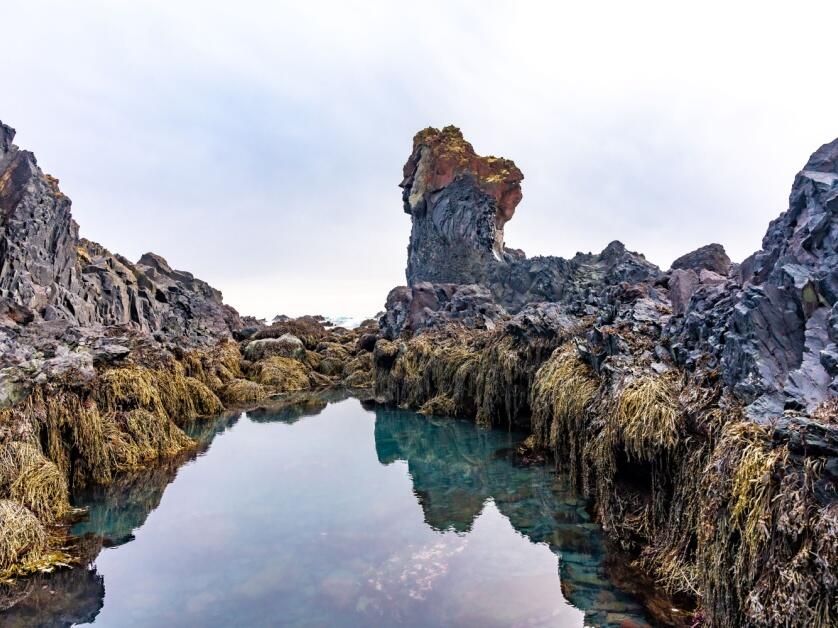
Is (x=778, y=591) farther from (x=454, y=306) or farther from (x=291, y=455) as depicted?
(x=454, y=306)

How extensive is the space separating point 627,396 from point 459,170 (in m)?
71.8

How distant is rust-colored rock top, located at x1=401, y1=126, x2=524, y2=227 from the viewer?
7525cm

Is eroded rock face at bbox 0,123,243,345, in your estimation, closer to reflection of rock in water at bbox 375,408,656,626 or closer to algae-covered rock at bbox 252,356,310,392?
algae-covered rock at bbox 252,356,310,392

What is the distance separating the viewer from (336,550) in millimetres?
10000

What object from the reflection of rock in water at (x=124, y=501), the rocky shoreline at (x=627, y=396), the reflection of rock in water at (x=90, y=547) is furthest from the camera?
the reflection of rock in water at (x=124, y=501)

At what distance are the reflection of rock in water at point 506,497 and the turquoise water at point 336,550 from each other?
0.15ft

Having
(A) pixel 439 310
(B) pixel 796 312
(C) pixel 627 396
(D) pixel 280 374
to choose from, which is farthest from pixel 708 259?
(D) pixel 280 374

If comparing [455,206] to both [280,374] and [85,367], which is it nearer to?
[280,374]

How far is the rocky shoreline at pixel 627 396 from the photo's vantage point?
16.7 feet

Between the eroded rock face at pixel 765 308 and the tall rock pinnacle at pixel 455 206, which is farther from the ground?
the tall rock pinnacle at pixel 455 206

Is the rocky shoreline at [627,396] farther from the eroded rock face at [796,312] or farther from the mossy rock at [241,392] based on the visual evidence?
the mossy rock at [241,392]

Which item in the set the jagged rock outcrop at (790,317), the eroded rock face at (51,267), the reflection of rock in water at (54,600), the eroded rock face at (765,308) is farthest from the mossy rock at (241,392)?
the jagged rock outcrop at (790,317)

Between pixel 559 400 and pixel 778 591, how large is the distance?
8.00 m

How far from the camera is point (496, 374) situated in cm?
2088
